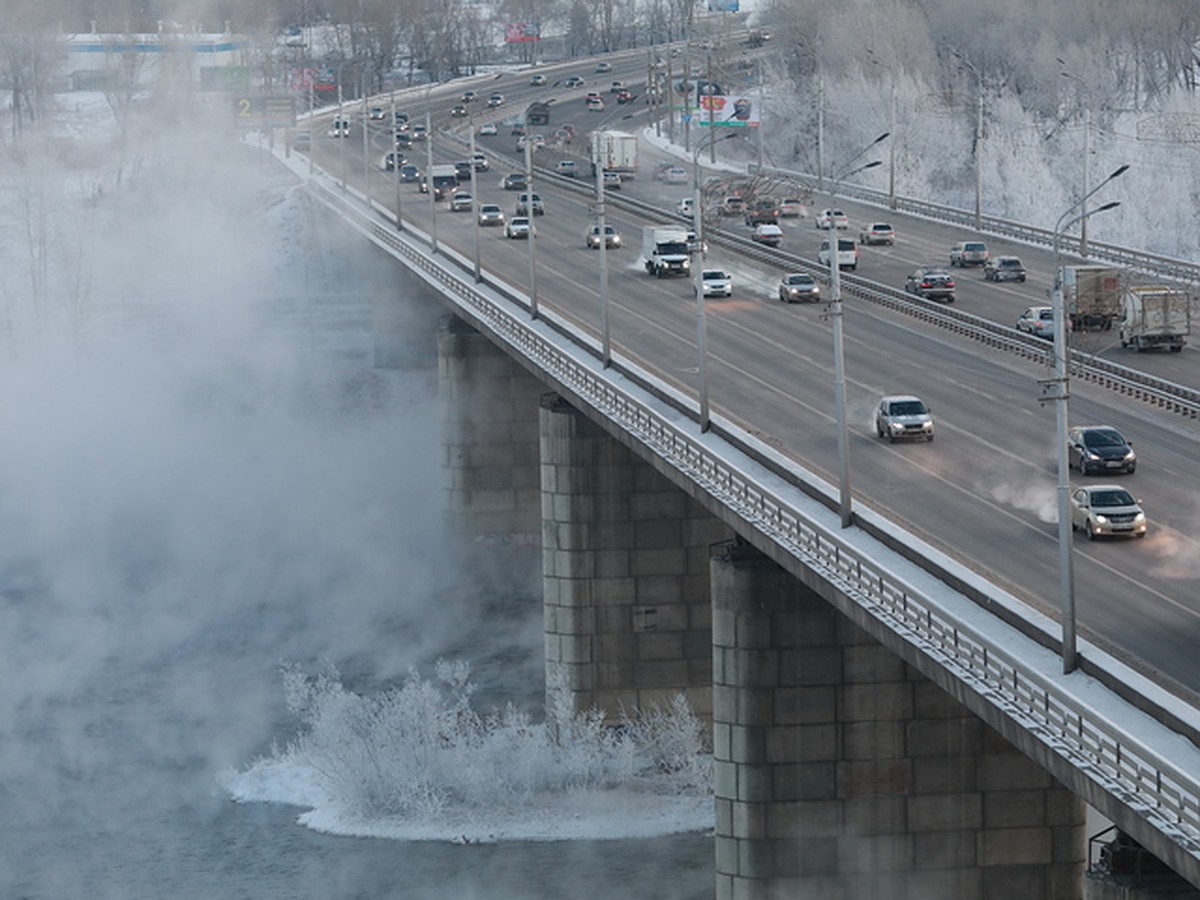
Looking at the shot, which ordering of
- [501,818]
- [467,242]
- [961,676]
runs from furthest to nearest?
[467,242] → [501,818] → [961,676]

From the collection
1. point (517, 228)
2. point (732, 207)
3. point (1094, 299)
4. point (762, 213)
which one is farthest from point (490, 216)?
point (1094, 299)

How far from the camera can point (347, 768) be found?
55812 millimetres

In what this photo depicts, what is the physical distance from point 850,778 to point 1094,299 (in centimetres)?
2878

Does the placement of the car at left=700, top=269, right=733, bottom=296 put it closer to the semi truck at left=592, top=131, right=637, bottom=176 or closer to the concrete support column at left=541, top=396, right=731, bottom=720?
the concrete support column at left=541, top=396, right=731, bottom=720

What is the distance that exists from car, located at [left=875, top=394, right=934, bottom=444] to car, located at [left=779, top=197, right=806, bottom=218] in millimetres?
57140

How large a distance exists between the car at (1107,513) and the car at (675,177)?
285 feet

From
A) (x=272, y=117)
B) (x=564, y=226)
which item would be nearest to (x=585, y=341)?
(x=564, y=226)

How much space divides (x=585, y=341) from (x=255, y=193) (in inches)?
3929

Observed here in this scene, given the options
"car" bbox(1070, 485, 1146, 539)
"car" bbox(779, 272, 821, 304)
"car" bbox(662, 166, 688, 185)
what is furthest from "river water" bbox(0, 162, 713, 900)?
"car" bbox(662, 166, 688, 185)

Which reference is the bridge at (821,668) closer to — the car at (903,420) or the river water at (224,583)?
the car at (903,420)

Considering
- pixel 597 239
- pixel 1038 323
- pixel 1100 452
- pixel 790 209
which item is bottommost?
pixel 790 209

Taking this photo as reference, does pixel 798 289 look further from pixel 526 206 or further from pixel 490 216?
pixel 490 216

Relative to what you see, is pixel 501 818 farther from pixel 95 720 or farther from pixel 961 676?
pixel 961 676

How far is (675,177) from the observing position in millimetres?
126562
